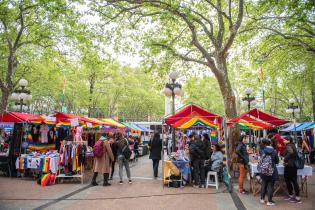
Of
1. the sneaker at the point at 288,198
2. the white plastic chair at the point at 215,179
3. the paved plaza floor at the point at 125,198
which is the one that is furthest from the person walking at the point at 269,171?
the white plastic chair at the point at 215,179

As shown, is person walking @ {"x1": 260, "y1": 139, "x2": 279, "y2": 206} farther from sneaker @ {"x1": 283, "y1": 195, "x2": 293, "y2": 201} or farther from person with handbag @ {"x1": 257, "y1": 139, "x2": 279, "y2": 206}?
sneaker @ {"x1": 283, "y1": 195, "x2": 293, "y2": 201}

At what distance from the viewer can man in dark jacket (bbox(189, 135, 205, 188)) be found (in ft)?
30.8

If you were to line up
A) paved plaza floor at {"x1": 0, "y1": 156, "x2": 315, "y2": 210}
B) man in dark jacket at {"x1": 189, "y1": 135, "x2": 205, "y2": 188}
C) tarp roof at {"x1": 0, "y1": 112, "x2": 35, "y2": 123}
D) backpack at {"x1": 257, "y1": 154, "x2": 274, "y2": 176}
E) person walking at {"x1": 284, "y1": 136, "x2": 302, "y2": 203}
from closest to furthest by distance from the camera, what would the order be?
paved plaza floor at {"x1": 0, "y1": 156, "x2": 315, "y2": 210} → backpack at {"x1": 257, "y1": 154, "x2": 274, "y2": 176} → person walking at {"x1": 284, "y1": 136, "x2": 302, "y2": 203} → man in dark jacket at {"x1": 189, "y1": 135, "x2": 205, "y2": 188} → tarp roof at {"x1": 0, "y1": 112, "x2": 35, "y2": 123}

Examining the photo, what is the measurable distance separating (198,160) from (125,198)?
118 inches

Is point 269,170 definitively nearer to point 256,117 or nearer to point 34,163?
point 256,117

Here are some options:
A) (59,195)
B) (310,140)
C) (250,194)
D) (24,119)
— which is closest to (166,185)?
(250,194)

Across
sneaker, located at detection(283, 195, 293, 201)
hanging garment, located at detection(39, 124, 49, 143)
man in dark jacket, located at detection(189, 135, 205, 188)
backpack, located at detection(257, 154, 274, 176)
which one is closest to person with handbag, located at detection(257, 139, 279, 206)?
backpack, located at detection(257, 154, 274, 176)

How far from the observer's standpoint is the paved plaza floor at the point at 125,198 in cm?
680

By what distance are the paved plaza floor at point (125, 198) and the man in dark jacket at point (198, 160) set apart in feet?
1.57

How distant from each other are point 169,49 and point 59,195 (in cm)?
824

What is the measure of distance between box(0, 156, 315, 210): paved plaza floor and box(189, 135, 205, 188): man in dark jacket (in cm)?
48

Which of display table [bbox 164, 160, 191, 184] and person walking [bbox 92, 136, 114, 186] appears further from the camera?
person walking [bbox 92, 136, 114, 186]

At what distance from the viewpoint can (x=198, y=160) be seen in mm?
9484

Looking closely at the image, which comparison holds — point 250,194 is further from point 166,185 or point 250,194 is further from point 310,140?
point 310,140
